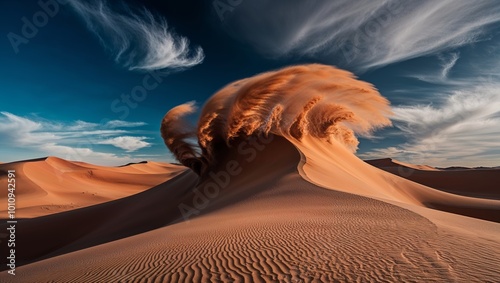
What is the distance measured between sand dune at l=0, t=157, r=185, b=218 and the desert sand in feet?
7.41

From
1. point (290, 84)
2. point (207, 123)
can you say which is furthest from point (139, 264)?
point (290, 84)

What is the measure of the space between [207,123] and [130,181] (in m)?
28.4

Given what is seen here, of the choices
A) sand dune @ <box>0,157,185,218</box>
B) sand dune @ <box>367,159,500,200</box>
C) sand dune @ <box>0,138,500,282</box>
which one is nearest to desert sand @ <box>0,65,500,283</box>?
sand dune @ <box>0,138,500,282</box>

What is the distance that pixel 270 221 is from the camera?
5.34 metres

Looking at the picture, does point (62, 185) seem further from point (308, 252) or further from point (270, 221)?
point (308, 252)

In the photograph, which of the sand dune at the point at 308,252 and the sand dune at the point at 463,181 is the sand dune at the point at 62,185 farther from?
the sand dune at the point at 463,181

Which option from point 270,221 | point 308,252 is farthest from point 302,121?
point 308,252

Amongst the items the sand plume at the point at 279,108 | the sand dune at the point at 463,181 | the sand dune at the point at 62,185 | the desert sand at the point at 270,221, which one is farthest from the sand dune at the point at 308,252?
the sand dune at the point at 463,181

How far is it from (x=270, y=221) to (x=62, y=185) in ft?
101

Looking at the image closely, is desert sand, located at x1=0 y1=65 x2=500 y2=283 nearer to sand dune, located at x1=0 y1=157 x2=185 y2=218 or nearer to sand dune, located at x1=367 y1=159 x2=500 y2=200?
sand dune, located at x1=0 y1=157 x2=185 y2=218

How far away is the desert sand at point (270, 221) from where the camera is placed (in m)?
3.15

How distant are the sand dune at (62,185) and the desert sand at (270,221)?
2.26 m

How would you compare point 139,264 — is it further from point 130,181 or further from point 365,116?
point 130,181

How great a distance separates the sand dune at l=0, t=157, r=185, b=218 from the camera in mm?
20266
